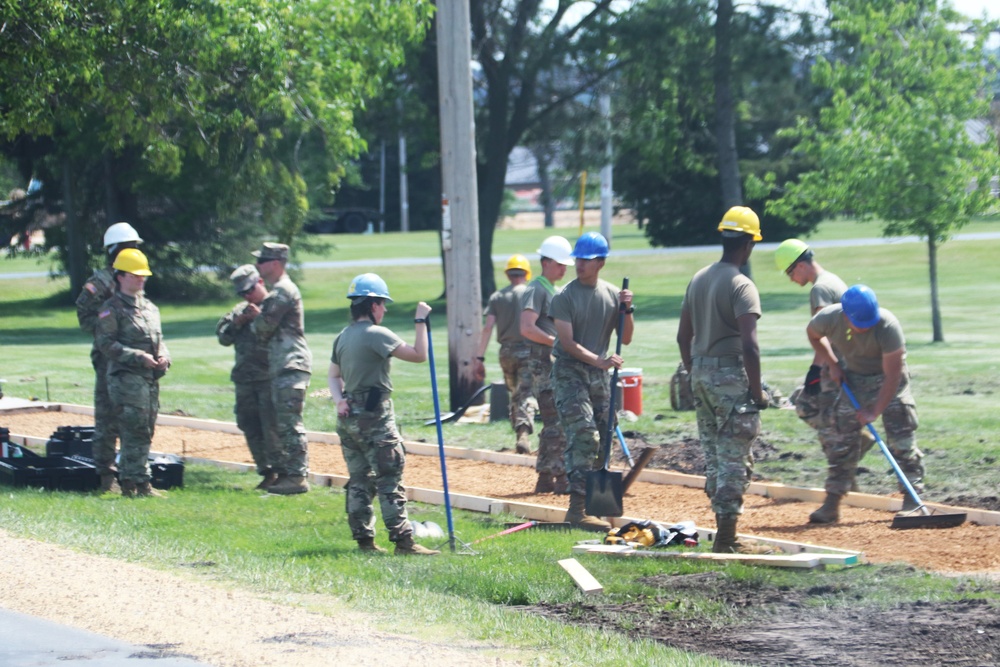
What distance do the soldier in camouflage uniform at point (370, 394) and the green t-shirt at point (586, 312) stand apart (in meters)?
1.31

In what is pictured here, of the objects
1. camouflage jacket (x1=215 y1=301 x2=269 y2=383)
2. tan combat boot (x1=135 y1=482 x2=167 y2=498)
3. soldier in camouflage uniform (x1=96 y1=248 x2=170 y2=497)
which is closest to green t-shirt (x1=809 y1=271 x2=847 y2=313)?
camouflage jacket (x1=215 y1=301 x2=269 y2=383)

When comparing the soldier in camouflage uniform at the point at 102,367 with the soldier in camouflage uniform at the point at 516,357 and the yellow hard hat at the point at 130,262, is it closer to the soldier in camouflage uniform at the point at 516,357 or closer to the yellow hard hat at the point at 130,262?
the yellow hard hat at the point at 130,262

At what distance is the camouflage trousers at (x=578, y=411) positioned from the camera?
9.48 meters

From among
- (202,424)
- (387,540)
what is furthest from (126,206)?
(387,540)

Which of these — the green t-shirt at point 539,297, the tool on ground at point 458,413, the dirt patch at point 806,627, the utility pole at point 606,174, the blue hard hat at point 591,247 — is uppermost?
the utility pole at point 606,174

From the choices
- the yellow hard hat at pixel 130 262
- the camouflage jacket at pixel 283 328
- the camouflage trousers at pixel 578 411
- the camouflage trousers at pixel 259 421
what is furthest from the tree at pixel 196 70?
the camouflage trousers at pixel 578 411

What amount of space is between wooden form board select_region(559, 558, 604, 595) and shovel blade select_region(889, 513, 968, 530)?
7.94 ft

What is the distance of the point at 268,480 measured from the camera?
11.5 meters

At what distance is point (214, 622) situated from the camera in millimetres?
6508

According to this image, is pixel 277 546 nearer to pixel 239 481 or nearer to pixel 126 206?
pixel 239 481

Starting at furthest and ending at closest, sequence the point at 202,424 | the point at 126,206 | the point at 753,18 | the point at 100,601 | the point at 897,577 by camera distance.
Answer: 1. the point at 126,206
2. the point at 753,18
3. the point at 202,424
4. the point at 897,577
5. the point at 100,601

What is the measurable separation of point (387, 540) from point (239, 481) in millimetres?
3011

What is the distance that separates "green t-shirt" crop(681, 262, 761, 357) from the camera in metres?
8.09

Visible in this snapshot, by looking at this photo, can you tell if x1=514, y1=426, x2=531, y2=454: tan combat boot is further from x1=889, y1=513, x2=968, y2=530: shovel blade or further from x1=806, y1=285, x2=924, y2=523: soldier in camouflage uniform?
x1=889, y1=513, x2=968, y2=530: shovel blade
